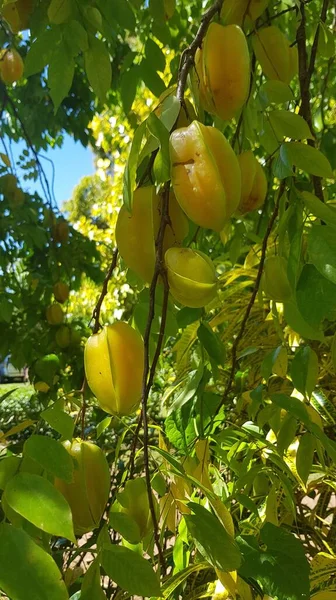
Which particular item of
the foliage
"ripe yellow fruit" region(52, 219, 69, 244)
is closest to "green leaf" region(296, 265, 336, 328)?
the foliage

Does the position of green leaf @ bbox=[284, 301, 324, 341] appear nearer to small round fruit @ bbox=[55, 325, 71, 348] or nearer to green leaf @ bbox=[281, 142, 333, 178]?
green leaf @ bbox=[281, 142, 333, 178]

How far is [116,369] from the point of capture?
55cm

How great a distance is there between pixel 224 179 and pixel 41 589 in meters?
0.37

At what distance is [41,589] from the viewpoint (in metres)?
0.39

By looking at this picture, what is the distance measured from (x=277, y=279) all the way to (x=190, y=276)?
26 centimetres

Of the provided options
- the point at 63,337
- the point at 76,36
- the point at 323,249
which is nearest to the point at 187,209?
the point at 323,249

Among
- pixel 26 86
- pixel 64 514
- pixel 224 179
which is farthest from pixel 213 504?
pixel 26 86

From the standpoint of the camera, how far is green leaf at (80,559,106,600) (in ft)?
1.58

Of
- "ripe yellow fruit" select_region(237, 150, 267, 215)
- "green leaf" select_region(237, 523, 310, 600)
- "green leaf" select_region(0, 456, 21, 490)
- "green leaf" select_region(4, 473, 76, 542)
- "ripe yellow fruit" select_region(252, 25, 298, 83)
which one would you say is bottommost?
"green leaf" select_region(237, 523, 310, 600)

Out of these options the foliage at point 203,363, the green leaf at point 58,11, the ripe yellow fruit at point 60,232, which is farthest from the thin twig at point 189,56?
the ripe yellow fruit at point 60,232

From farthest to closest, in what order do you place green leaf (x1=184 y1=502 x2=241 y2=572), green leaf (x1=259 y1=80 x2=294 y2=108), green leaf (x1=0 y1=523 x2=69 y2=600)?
1. green leaf (x1=259 y1=80 x2=294 y2=108)
2. green leaf (x1=184 y1=502 x2=241 y2=572)
3. green leaf (x1=0 y1=523 x2=69 y2=600)

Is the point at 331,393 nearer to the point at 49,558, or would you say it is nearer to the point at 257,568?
the point at 257,568

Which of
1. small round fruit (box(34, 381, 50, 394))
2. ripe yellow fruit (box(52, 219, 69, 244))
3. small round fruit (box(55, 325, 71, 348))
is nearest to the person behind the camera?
small round fruit (box(34, 381, 50, 394))

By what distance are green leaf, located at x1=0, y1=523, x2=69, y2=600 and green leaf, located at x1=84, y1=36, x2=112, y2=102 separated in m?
0.74
